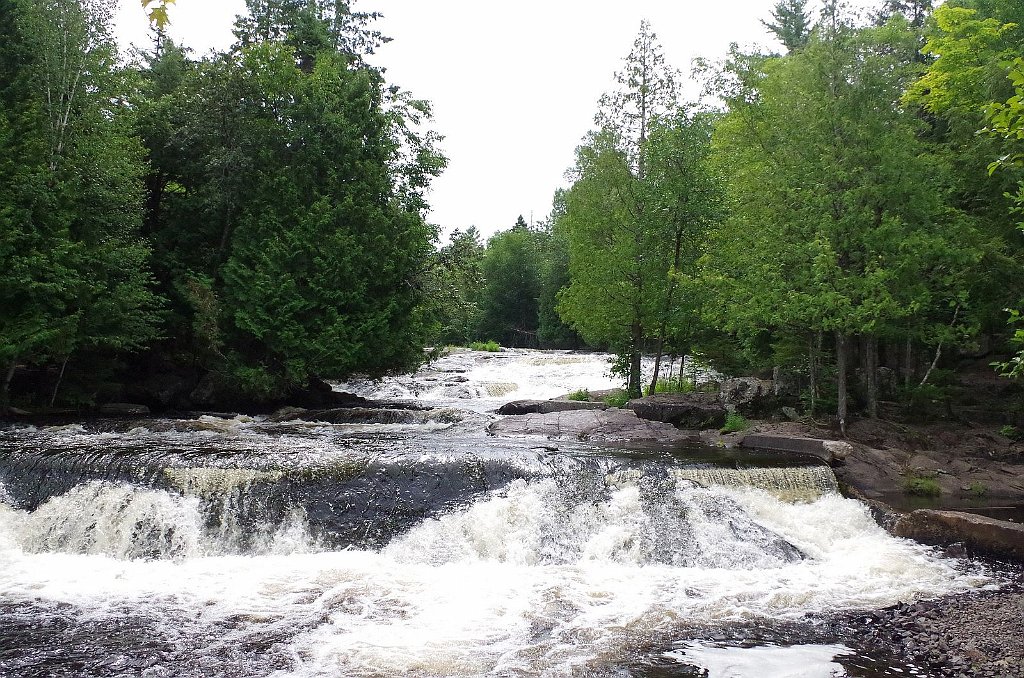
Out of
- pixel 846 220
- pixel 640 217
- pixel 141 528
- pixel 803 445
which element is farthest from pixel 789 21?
pixel 141 528

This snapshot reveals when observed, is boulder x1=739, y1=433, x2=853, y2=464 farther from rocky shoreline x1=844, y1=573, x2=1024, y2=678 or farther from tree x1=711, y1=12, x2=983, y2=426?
rocky shoreline x1=844, y1=573, x2=1024, y2=678

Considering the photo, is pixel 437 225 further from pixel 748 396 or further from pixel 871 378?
pixel 871 378

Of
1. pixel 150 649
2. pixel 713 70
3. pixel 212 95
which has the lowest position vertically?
pixel 150 649

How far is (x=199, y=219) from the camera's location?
2177 cm

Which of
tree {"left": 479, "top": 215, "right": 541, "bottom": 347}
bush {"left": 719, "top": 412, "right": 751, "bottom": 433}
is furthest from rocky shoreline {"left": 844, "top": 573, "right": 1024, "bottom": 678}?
tree {"left": 479, "top": 215, "right": 541, "bottom": 347}

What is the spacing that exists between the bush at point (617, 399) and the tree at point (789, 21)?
28339mm

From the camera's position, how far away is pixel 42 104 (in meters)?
17.5

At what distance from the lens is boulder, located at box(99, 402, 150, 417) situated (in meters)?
18.6

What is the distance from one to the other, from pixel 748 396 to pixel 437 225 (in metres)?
10.6

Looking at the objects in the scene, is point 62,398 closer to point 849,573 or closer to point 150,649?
point 150,649

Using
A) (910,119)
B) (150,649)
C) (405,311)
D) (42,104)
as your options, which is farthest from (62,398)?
(910,119)

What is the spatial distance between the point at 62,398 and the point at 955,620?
19.2m

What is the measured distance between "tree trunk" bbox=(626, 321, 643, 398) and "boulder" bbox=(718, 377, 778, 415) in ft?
9.62

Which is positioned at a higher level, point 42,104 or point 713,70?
point 713,70
